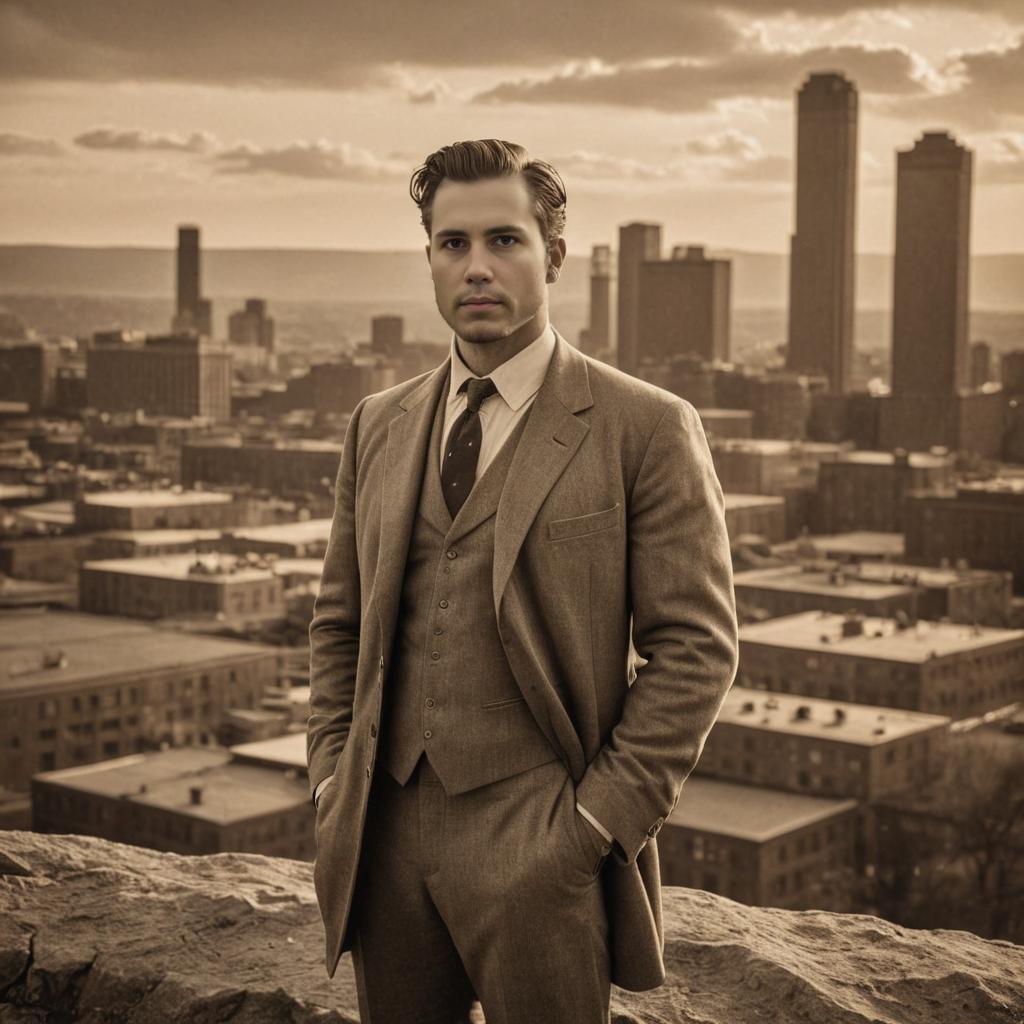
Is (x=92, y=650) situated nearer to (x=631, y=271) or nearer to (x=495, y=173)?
(x=495, y=173)

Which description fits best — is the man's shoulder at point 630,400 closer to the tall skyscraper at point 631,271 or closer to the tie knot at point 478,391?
the tie knot at point 478,391

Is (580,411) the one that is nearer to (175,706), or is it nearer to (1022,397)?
(175,706)

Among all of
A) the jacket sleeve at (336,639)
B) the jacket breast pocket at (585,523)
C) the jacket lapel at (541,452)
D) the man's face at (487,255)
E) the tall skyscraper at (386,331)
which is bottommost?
the jacket sleeve at (336,639)

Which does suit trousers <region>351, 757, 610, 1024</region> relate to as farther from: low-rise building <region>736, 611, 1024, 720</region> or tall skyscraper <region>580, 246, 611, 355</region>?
tall skyscraper <region>580, 246, 611, 355</region>

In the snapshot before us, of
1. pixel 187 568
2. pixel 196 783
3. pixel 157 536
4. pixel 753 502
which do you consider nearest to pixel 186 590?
pixel 187 568

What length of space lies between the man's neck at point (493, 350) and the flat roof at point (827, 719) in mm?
A: 8759

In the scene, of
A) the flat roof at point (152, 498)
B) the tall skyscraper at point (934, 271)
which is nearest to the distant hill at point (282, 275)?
the tall skyscraper at point (934, 271)

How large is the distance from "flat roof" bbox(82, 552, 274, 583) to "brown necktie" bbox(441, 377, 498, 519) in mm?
14565

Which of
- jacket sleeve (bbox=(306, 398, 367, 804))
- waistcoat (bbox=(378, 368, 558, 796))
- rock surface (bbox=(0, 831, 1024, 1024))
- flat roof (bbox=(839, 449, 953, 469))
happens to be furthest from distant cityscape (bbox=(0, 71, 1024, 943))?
waistcoat (bbox=(378, 368, 558, 796))

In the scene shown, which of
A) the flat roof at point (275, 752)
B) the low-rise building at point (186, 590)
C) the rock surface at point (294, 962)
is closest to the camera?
Result: the rock surface at point (294, 962)

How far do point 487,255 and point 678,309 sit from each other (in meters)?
30.9

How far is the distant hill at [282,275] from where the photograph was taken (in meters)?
24.1

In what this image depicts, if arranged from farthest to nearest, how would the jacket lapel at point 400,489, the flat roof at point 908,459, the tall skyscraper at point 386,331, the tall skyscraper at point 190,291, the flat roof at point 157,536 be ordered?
the tall skyscraper at point 190,291 < the tall skyscraper at point 386,331 < the flat roof at point 908,459 < the flat roof at point 157,536 < the jacket lapel at point 400,489

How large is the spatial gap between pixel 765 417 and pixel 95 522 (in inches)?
514
